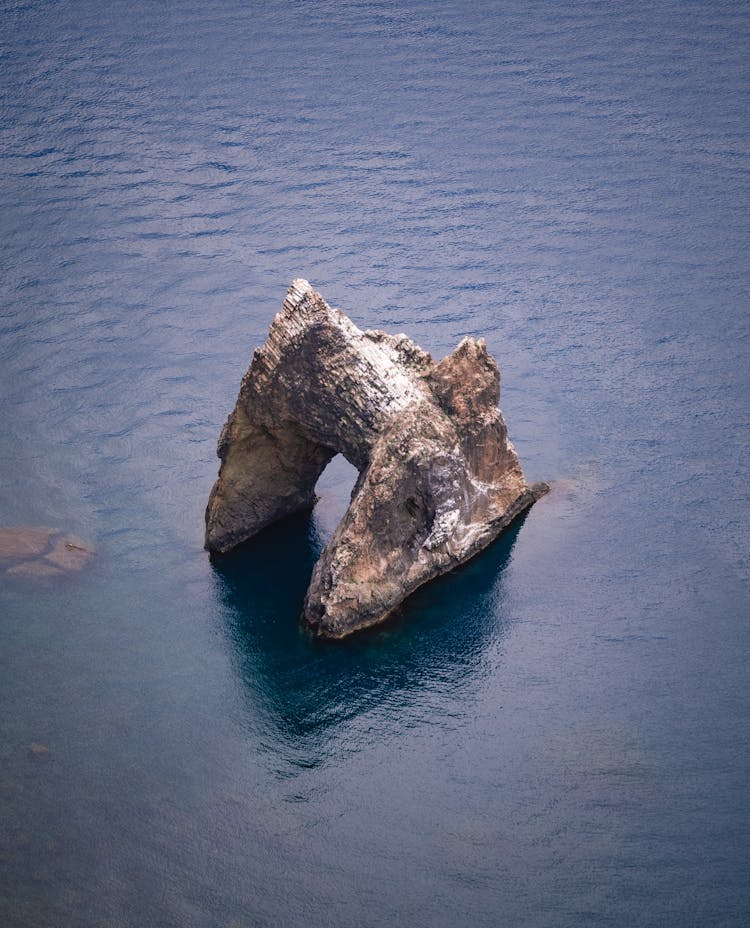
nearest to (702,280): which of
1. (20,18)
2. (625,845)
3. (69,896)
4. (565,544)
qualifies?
(565,544)

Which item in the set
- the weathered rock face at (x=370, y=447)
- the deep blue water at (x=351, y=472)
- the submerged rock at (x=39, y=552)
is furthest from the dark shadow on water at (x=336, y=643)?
the submerged rock at (x=39, y=552)

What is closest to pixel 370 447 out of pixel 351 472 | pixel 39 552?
pixel 351 472

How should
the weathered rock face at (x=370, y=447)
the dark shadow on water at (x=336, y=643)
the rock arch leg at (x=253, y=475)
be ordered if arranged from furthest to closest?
the rock arch leg at (x=253, y=475) → the weathered rock face at (x=370, y=447) → the dark shadow on water at (x=336, y=643)

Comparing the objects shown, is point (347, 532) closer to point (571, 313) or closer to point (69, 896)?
point (69, 896)

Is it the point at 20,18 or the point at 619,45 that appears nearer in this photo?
the point at 619,45

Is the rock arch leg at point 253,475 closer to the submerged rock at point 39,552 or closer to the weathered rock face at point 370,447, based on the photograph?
the weathered rock face at point 370,447

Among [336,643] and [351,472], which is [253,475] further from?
[336,643]

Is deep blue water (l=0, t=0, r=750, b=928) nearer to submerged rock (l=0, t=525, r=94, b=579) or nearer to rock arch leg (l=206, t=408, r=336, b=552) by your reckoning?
submerged rock (l=0, t=525, r=94, b=579)
